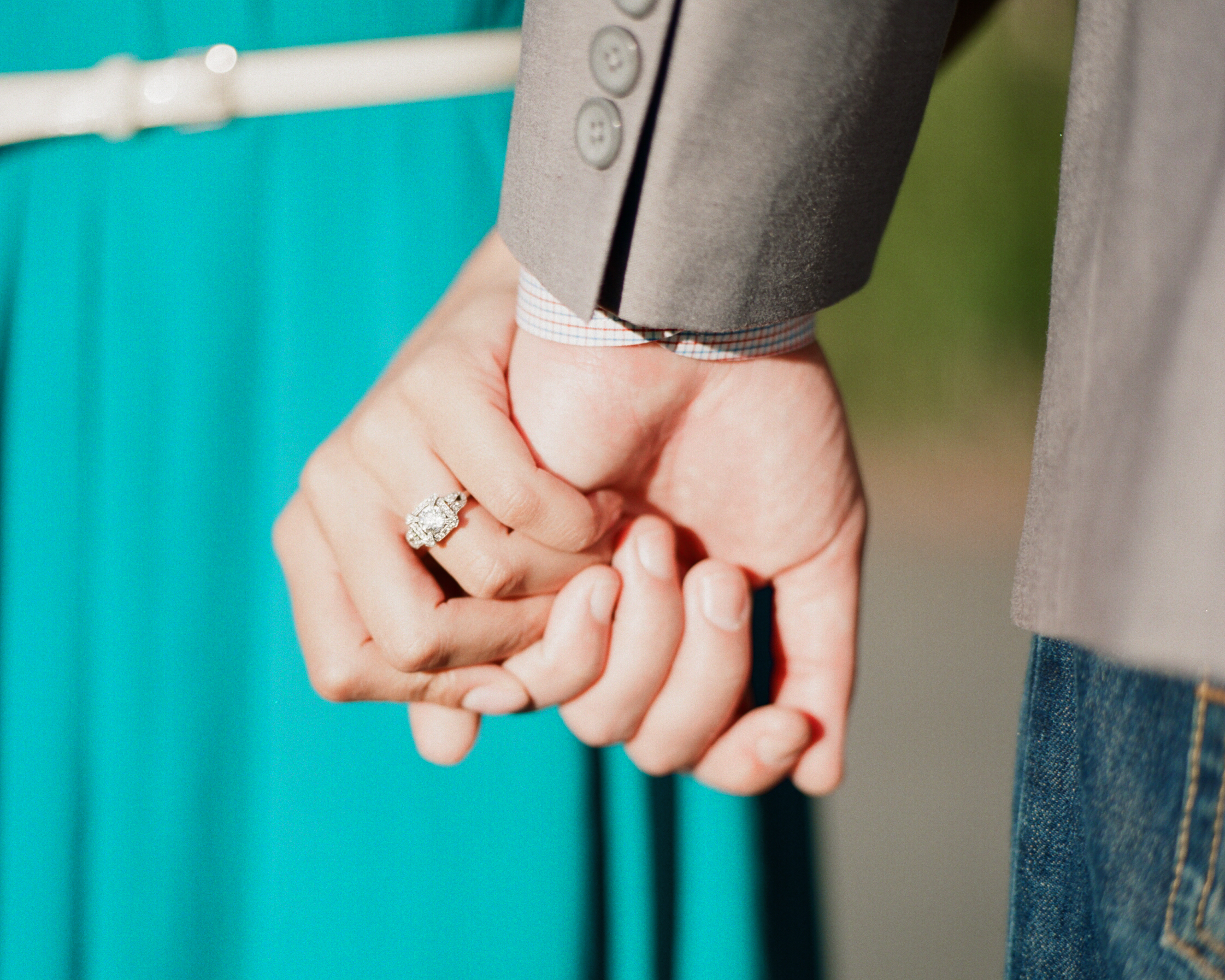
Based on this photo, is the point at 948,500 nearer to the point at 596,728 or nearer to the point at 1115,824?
the point at 596,728

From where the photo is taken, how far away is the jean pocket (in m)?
0.27

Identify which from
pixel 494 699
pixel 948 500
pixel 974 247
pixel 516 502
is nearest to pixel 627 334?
pixel 516 502

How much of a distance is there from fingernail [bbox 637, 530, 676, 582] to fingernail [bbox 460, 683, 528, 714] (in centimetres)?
11

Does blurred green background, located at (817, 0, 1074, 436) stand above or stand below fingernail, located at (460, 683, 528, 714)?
above

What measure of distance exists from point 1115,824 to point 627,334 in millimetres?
295

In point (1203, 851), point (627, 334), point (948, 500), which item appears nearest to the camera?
point (1203, 851)

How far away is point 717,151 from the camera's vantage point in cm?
36

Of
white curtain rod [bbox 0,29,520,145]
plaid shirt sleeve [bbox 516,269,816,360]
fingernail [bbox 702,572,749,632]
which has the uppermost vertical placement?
white curtain rod [bbox 0,29,520,145]

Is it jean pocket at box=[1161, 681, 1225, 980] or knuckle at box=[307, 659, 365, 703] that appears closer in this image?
jean pocket at box=[1161, 681, 1225, 980]

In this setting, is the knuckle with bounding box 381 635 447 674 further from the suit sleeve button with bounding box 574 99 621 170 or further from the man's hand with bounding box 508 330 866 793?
the suit sleeve button with bounding box 574 99 621 170

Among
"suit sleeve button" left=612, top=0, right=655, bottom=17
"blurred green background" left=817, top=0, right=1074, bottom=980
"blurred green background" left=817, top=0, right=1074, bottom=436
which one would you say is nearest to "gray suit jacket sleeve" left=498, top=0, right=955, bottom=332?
"suit sleeve button" left=612, top=0, right=655, bottom=17

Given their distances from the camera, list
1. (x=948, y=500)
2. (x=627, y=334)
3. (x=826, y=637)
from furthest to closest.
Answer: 1. (x=948, y=500)
2. (x=826, y=637)
3. (x=627, y=334)

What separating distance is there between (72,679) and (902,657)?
4.91 feet

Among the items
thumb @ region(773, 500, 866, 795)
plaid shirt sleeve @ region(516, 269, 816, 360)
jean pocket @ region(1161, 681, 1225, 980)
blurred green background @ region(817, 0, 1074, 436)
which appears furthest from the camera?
blurred green background @ region(817, 0, 1074, 436)
